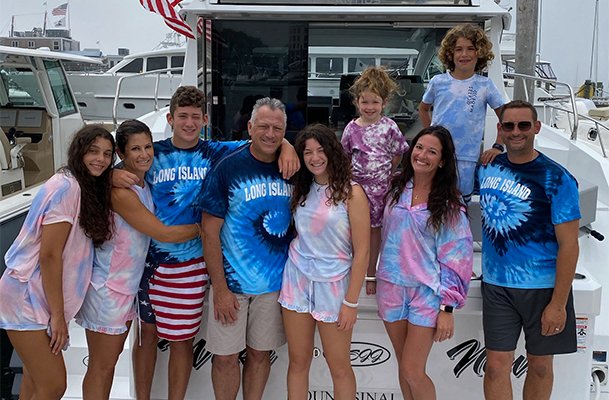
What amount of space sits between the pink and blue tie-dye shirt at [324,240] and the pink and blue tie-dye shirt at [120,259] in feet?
2.53

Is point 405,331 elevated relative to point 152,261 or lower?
lower

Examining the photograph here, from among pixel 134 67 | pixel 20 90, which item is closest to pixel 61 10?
pixel 134 67

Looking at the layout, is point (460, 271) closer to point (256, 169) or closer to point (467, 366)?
point (467, 366)

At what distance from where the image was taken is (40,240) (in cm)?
236

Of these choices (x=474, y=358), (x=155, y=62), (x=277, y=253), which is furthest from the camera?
(x=155, y=62)

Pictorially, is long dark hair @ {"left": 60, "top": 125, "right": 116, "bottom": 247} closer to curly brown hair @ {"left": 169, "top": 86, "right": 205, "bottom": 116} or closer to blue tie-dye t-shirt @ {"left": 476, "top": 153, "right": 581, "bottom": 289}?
curly brown hair @ {"left": 169, "top": 86, "right": 205, "bottom": 116}

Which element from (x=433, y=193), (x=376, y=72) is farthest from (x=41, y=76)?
(x=433, y=193)

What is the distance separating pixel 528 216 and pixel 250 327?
1389mm

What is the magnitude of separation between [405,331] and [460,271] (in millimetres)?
384

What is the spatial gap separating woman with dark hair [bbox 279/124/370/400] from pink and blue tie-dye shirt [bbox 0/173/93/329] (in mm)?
963

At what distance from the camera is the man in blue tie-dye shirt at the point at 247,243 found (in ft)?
8.25

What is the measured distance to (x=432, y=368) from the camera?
Result: 279 cm

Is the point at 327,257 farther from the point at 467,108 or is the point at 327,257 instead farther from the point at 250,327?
the point at 467,108

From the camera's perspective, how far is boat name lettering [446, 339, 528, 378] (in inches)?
109
